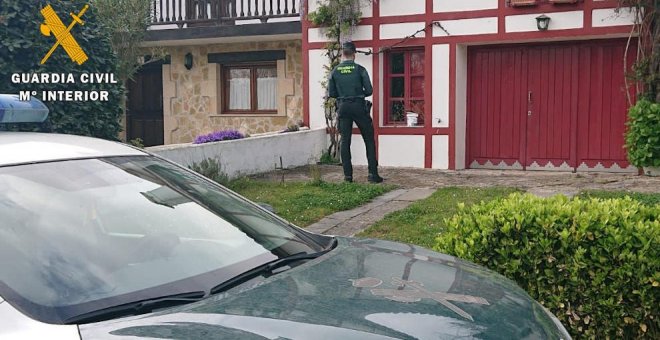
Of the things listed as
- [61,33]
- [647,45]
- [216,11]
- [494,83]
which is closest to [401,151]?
[494,83]

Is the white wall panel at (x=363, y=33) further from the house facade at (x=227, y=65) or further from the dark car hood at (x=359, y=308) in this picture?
the dark car hood at (x=359, y=308)

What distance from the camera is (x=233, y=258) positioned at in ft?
9.46

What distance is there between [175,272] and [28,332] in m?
0.67

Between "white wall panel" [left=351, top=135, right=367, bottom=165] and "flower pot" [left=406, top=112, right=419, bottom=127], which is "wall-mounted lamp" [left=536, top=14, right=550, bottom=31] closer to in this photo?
"flower pot" [left=406, top=112, right=419, bottom=127]

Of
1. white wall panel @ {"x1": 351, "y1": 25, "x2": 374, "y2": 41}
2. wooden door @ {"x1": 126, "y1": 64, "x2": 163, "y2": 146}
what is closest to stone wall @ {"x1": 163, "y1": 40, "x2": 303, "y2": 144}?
wooden door @ {"x1": 126, "y1": 64, "x2": 163, "y2": 146}

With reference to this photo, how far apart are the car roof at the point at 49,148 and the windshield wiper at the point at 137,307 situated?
80 centimetres

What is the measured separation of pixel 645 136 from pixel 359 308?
9.44 meters

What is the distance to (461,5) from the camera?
39.8 ft

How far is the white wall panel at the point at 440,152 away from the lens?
1243cm

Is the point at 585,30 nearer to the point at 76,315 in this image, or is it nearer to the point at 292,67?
the point at 292,67

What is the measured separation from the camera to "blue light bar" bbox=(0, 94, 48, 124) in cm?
332

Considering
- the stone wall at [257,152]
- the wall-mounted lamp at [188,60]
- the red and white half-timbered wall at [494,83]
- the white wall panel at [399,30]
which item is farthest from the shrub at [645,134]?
the wall-mounted lamp at [188,60]

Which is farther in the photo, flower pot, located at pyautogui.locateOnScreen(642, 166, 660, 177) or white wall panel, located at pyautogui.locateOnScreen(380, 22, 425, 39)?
white wall panel, located at pyautogui.locateOnScreen(380, 22, 425, 39)

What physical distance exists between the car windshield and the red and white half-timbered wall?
927cm
